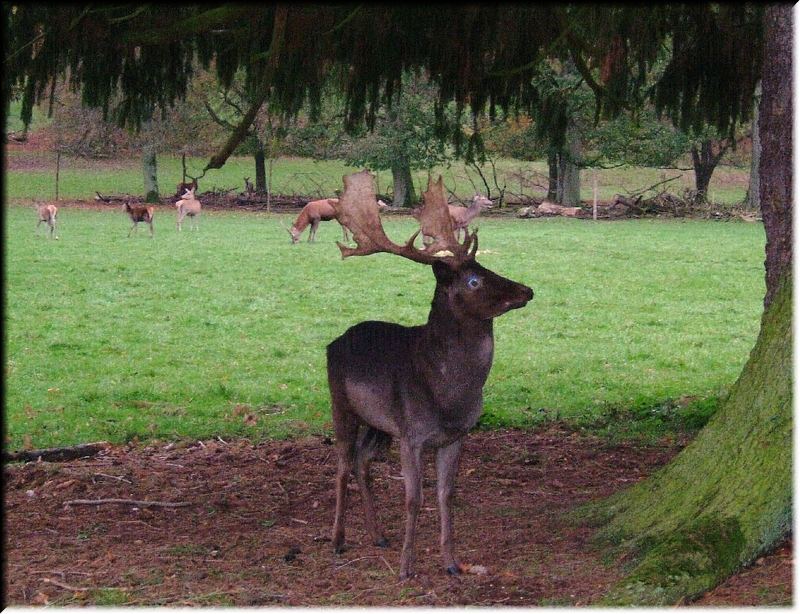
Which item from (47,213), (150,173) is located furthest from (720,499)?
(150,173)

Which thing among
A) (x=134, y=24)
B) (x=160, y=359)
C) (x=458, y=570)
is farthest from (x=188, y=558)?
(x=160, y=359)

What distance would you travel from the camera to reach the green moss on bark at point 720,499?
4.50 meters

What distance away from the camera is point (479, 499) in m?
6.43

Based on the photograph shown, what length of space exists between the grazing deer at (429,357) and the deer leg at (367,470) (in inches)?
9.9

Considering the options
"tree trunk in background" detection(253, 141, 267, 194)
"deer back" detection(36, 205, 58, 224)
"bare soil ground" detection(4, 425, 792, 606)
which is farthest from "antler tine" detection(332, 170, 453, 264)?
"tree trunk in background" detection(253, 141, 267, 194)

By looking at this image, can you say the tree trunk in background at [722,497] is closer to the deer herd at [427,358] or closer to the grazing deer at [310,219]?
the deer herd at [427,358]

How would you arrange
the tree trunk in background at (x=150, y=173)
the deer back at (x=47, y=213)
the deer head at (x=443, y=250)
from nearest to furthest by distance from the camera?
the deer head at (x=443, y=250)
the deer back at (x=47, y=213)
the tree trunk in background at (x=150, y=173)

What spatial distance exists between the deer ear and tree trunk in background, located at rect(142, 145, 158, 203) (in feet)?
133

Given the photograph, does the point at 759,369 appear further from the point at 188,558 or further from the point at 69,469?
the point at 69,469

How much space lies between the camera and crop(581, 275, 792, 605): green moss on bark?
4496 millimetres

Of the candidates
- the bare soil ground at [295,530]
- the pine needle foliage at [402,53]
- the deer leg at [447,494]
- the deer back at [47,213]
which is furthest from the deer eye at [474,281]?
the deer back at [47,213]

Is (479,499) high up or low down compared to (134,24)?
down

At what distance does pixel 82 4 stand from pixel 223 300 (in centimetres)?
1141

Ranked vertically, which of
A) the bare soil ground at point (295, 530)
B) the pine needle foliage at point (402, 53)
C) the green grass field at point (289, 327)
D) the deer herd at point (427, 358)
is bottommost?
the bare soil ground at point (295, 530)
